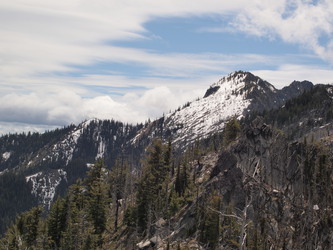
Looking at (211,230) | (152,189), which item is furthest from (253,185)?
(152,189)

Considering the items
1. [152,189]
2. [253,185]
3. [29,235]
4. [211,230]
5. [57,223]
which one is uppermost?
[253,185]

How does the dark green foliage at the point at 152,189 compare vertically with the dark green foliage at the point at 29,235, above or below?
above

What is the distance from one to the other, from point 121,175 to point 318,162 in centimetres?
5709

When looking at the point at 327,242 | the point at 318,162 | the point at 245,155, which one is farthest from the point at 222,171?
the point at 327,242

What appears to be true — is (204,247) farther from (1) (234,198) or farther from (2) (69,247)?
(2) (69,247)

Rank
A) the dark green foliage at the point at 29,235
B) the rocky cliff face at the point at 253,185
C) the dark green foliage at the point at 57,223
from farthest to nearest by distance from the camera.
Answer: the dark green foliage at the point at 29,235 → the dark green foliage at the point at 57,223 → the rocky cliff face at the point at 253,185

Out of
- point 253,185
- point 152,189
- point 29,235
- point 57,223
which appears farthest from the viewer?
point 29,235

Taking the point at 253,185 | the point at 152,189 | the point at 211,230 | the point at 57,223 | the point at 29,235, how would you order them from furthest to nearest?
the point at 29,235, the point at 152,189, the point at 57,223, the point at 211,230, the point at 253,185

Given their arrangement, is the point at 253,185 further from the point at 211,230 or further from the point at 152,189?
the point at 152,189

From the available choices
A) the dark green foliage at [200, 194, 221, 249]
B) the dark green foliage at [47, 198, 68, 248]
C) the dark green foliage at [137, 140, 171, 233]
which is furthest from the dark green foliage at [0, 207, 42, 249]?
the dark green foliage at [200, 194, 221, 249]

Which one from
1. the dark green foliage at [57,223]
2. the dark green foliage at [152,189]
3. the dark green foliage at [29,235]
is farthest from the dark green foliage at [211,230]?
the dark green foliage at [29,235]

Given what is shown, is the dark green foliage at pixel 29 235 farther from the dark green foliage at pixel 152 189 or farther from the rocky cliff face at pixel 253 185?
the rocky cliff face at pixel 253 185

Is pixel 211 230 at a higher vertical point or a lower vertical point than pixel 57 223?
higher

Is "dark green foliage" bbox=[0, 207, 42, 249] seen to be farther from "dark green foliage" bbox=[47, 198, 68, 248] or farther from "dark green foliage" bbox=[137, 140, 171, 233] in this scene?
"dark green foliage" bbox=[137, 140, 171, 233]
